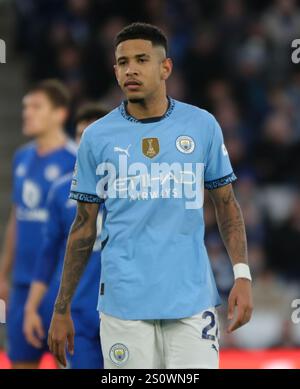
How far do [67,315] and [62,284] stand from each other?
120 millimetres

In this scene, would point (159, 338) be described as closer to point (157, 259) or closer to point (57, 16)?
point (157, 259)

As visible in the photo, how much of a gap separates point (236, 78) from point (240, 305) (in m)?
8.25

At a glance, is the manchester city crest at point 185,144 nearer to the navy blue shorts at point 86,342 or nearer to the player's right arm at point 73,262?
the player's right arm at point 73,262

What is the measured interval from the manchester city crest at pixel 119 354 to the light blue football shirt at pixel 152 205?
0.11 m

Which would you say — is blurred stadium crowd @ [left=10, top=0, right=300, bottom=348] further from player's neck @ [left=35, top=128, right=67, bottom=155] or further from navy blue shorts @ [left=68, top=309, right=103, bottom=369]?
navy blue shorts @ [left=68, top=309, right=103, bottom=369]

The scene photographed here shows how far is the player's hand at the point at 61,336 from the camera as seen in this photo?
4.79 metres

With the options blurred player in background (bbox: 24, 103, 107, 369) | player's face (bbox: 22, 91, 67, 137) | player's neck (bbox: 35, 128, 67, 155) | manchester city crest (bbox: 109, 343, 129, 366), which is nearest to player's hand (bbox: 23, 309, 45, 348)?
blurred player in background (bbox: 24, 103, 107, 369)

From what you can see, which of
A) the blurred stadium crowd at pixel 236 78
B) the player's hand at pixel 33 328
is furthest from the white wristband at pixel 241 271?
the blurred stadium crowd at pixel 236 78

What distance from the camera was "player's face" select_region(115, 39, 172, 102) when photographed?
15.6 ft

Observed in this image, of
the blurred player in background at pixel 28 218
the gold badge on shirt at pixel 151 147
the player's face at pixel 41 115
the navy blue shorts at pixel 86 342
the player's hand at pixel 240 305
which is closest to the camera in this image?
the player's hand at pixel 240 305

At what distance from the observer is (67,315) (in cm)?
485

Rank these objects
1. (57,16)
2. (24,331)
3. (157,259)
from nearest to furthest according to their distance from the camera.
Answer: (157,259) → (24,331) → (57,16)

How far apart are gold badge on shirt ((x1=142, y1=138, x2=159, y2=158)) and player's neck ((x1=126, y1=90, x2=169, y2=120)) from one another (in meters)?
0.12
